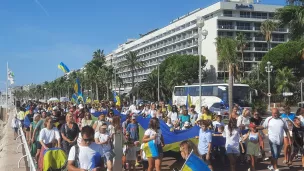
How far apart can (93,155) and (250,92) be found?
3004cm

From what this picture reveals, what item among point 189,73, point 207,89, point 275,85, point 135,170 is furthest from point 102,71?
point 135,170

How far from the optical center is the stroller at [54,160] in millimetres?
6602

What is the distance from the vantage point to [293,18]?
1719 centimetres

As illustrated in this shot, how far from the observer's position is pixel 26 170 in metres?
9.59

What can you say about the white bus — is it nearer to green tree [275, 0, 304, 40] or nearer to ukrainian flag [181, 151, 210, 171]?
green tree [275, 0, 304, 40]

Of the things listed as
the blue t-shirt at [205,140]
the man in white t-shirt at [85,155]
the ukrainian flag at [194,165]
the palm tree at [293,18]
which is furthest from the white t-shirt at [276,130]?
the palm tree at [293,18]

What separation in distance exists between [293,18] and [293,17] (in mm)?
45

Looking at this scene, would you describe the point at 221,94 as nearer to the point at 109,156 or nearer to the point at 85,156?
the point at 109,156

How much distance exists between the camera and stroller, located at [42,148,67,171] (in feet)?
21.7

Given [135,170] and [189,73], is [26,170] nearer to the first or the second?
[135,170]

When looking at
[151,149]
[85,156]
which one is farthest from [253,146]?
[85,156]

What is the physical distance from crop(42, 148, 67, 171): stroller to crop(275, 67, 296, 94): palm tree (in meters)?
51.0

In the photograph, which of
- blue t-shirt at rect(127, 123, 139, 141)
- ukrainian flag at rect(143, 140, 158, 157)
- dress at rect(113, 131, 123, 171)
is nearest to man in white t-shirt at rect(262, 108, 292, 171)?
ukrainian flag at rect(143, 140, 158, 157)

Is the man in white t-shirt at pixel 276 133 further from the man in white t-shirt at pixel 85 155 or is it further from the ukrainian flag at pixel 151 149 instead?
the man in white t-shirt at pixel 85 155
